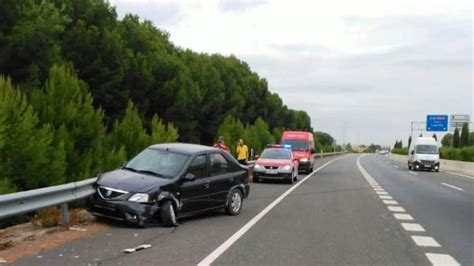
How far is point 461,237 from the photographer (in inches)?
435

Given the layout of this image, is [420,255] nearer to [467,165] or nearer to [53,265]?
[53,265]

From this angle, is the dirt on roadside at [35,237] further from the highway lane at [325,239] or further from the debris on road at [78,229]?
the highway lane at [325,239]

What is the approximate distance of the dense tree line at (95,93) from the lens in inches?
524

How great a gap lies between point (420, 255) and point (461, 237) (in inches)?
95.9

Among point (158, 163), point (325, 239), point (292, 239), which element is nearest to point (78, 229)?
point (158, 163)

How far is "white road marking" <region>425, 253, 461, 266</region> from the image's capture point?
8414 millimetres

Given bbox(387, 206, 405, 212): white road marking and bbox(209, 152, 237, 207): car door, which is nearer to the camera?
bbox(209, 152, 237, 207): car door

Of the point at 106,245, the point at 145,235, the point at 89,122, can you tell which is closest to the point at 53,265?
the point at 106,245

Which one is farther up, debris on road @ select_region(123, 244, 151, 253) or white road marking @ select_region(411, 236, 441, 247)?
white road marking @ select_region(411, 236, 441, 247)

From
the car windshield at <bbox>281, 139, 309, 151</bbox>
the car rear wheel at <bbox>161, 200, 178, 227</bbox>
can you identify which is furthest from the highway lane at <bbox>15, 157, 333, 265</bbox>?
the car windshield at <bbox>281, 139, 309, 151</bbox>

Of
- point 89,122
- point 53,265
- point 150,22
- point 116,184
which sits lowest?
point 53,265

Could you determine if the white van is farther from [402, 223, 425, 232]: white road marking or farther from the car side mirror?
the car side mirror

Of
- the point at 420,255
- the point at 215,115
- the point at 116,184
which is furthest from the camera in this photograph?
the point at 215,115

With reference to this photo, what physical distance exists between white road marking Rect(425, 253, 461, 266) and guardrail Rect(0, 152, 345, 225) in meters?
5.97
